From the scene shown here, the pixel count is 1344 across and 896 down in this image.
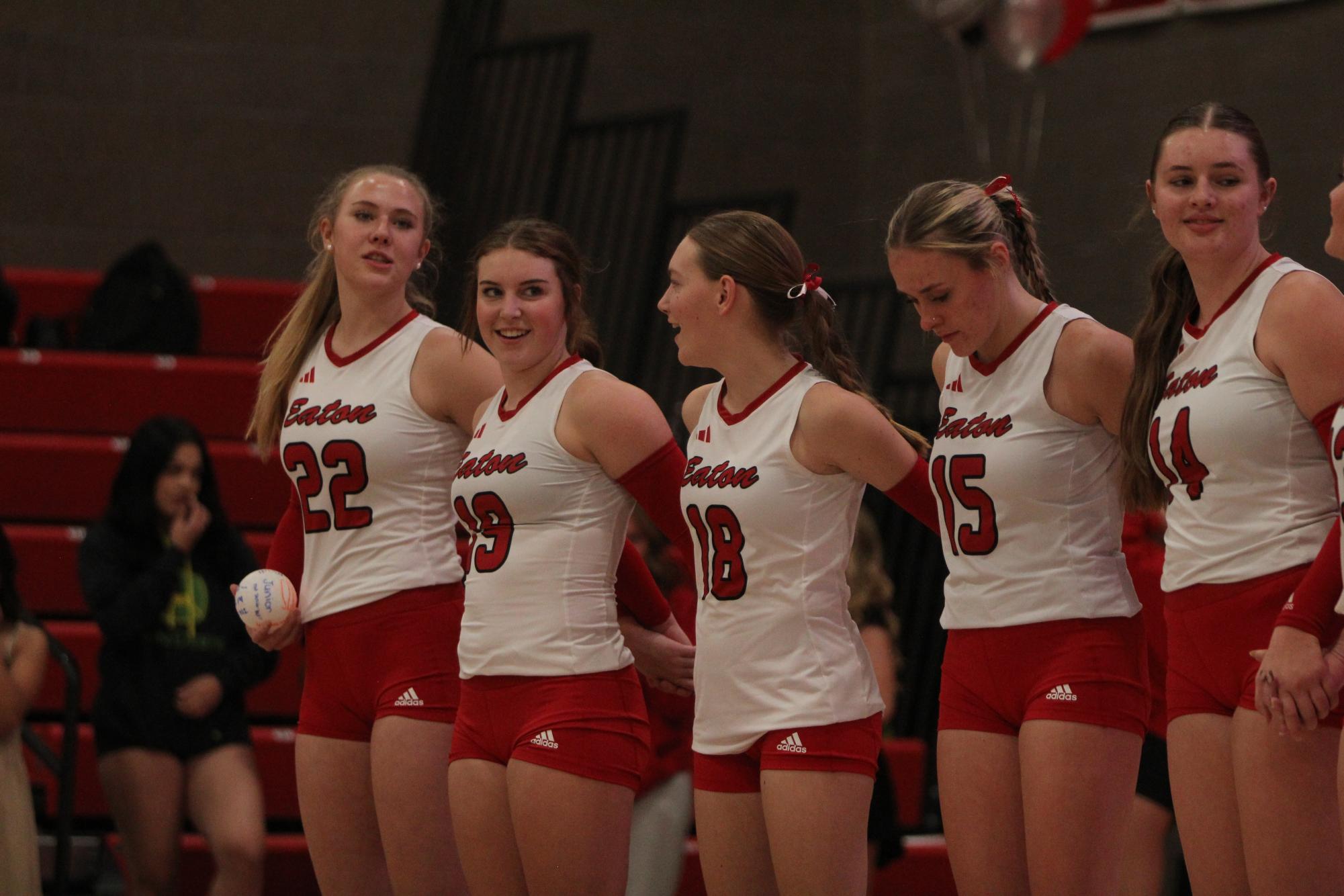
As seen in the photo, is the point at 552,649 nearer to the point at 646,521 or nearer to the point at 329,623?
the point at 329,623

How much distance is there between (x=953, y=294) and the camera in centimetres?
292

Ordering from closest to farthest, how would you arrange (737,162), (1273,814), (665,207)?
1. (1273,814)
2. (665,207)
3. (737,162)

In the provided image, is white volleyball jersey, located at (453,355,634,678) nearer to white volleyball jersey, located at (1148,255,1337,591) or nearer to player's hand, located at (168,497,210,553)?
white volleyball jersey, located at (1148,255,1337,591)

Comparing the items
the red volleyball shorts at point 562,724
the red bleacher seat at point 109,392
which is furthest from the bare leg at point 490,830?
the red bleacher seat at point 109,392

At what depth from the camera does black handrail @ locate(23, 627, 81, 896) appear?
457 centimetres

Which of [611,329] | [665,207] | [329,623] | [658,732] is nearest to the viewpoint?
[329,623]

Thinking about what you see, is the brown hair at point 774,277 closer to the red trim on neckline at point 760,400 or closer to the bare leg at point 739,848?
the red trim on neckline at point 760,400

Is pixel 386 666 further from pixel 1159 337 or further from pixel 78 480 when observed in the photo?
pixel 78 480

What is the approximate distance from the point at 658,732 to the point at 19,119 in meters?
5.07

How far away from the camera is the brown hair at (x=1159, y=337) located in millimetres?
2795

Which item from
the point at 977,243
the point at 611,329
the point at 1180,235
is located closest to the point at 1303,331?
the point at 1180,235

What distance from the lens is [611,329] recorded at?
7.78m

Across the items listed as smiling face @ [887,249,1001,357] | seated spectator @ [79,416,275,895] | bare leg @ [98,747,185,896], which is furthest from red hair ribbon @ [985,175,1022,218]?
bare leg @ [98,747,185,896]

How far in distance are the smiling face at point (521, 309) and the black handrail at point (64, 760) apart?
6.66 ft
